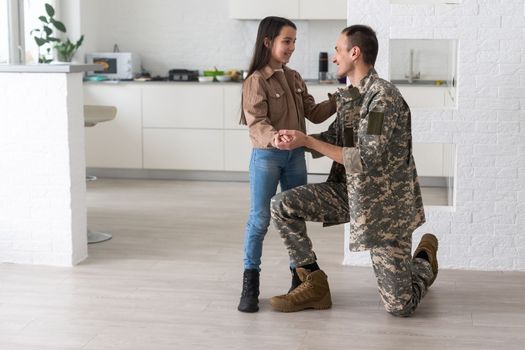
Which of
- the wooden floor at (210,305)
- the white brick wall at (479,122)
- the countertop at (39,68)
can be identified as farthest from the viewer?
the countertop at (39,68)

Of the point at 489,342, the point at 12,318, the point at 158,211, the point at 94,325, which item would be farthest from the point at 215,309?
the point at 158,211

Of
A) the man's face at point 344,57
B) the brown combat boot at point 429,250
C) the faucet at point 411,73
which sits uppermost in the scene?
the man's face at point 344,57

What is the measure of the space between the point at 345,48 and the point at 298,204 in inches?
26.8

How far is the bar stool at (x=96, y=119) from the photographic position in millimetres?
5340

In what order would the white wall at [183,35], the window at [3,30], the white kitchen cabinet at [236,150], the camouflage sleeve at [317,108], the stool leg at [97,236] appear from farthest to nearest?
the white wall at [183,35] → the white kitchen cabinet at [236,150] → the window at [3,30] → the stool leg at [97,236] → the camouflage sleeve at [317,108]

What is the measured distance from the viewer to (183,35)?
801cm

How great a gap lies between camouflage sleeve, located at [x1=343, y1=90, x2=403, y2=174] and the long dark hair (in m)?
0.51

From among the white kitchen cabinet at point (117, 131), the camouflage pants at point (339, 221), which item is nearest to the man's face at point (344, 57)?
the camouflage pants at point (339, 221)

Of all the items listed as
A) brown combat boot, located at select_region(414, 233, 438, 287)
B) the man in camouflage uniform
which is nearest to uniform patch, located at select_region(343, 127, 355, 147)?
the man in camouflage uniform

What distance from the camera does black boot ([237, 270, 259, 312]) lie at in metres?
3.91

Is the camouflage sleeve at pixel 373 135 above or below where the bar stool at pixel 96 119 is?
above

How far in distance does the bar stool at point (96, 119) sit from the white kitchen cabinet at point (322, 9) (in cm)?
208

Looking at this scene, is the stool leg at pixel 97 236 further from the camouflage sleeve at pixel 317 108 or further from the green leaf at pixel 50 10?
the green leaf at pixel 50 10

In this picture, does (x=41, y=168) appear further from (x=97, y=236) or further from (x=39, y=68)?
(x=97, y=236)
